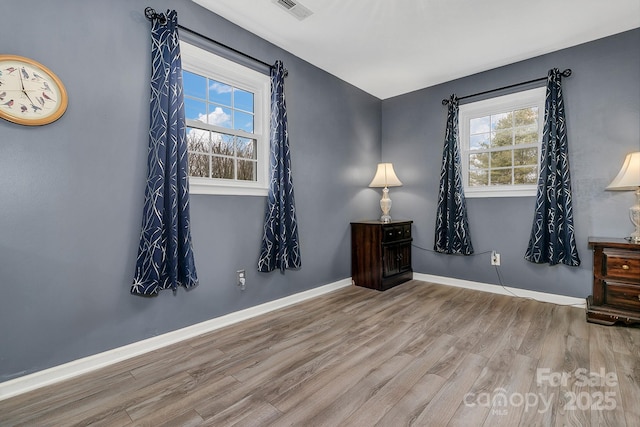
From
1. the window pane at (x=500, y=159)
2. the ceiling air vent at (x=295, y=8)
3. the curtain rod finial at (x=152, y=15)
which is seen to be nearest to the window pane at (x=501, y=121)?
the window pane at (x=500, y=159)

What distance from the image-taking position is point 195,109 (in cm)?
233

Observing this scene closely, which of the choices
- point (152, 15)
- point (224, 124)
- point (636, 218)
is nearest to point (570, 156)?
point (636, 218)

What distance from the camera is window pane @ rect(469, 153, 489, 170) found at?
3.43 metres

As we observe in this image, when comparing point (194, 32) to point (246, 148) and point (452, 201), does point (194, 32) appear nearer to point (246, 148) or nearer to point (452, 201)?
point (246, 148)

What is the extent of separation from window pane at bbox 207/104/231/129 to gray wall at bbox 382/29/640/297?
2422 millimetres

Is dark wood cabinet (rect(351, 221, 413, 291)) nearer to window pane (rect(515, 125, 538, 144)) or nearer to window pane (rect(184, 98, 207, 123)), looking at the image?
window pane (rect(515, 125, 538, 144))

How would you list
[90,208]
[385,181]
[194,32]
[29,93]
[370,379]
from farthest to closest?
[385,181] < [194,32] < [90,208] < [370,379] < [29,93]

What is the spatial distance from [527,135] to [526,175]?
0.43 metres

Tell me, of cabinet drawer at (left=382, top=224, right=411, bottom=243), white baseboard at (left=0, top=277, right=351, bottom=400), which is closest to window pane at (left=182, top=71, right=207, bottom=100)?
white baseboard at (left=0, top=277, right=351, bottom=400)

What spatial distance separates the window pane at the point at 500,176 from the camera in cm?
→ 328

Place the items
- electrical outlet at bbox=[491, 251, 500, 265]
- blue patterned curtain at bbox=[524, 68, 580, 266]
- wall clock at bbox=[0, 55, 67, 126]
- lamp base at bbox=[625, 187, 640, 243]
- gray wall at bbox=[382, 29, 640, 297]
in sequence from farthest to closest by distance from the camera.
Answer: electrical outlet at bbox=[491, 251, 500, 265] < blue patterned curtain at bbox=[524, 68, 580, 266] < gray wall at bbox=[382, 29, 640, 297] < lamp base at bbox=[625, 187, 640, 243] < wall clock at bbox=[0, 55, 67, 126]

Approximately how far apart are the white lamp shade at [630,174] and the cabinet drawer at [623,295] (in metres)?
0.79

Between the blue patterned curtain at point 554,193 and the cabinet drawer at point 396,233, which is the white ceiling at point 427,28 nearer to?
the blue patterned curtain at point 554,193

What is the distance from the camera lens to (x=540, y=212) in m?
2.87
